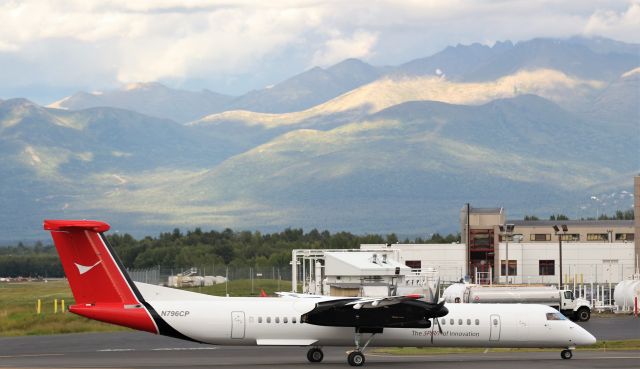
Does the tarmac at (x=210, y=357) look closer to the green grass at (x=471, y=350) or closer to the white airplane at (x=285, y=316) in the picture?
the white airplane at (x=285, y=316)

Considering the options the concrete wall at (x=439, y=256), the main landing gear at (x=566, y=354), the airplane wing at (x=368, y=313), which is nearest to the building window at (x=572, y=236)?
the concrete wall at (x=439, y=256)

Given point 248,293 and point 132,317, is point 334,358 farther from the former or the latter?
point 248,293

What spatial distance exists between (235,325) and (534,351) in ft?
48.8

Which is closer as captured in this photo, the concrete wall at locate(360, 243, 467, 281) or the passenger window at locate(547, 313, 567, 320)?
the passenger window at locate(547, 313, 567, 320)

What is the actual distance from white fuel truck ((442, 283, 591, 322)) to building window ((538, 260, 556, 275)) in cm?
4697

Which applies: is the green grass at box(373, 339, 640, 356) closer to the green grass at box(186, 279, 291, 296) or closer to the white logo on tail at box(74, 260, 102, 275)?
the white logo on tail at box(74, 260, 102, 275)

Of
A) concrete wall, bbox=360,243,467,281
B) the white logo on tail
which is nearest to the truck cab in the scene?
the white logo on tail

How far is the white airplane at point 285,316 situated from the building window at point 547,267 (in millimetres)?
79648

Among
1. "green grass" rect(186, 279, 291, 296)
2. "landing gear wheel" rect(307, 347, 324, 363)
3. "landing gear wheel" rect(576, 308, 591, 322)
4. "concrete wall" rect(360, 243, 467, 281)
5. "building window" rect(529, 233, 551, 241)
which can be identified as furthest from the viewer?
"building window" rect(529, 233, 551, 241)

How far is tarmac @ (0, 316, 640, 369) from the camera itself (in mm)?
47469

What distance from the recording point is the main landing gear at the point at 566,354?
50.3 metres

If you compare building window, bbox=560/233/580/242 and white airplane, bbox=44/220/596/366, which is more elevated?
building window, bbox=560/233/580/242

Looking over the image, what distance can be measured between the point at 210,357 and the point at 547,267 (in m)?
83.1

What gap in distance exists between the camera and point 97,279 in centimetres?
4606
